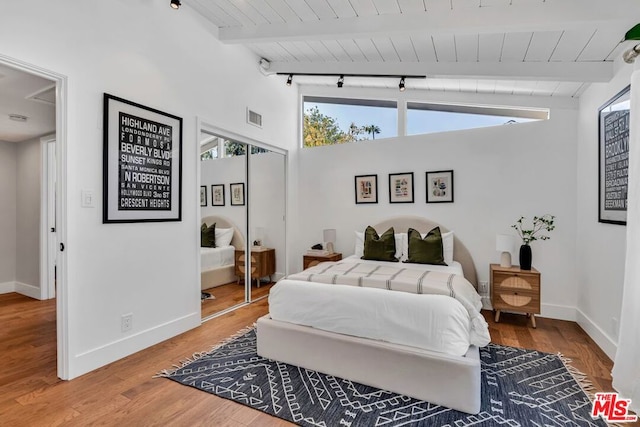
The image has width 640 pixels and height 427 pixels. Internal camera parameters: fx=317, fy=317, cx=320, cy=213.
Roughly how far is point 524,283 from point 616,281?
832 mm

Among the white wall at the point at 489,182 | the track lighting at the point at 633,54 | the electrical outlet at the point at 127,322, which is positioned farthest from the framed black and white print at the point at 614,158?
the electrical outlet at the point at 127,322

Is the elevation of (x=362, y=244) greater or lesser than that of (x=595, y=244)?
lesser

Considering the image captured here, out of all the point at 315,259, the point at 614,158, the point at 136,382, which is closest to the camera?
the point at 136,382

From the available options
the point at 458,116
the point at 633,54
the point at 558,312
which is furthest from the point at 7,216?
the point at 558,312

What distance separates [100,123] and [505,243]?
406 cm

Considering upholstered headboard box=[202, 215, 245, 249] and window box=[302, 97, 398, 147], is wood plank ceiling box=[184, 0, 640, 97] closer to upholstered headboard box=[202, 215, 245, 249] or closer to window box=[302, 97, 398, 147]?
window box=[302, 97, 398, 147]

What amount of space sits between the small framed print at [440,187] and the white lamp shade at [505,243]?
799 mm

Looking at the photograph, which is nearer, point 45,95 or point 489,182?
point 45,95

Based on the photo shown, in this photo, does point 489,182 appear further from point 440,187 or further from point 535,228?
point 535,228

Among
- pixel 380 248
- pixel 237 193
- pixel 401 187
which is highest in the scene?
pixel 401 187

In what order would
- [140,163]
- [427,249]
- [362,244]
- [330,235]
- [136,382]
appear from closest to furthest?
[136,382]
[140,163]
[427,249]
[362,244]
[330,235]

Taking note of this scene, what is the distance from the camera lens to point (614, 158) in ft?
8.66

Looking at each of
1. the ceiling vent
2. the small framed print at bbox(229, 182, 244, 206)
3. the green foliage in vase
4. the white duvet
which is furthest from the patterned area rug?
the ceiling vent

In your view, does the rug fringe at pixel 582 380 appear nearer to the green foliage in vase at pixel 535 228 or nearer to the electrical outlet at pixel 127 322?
the green foliage in vase at pixel 535 228
